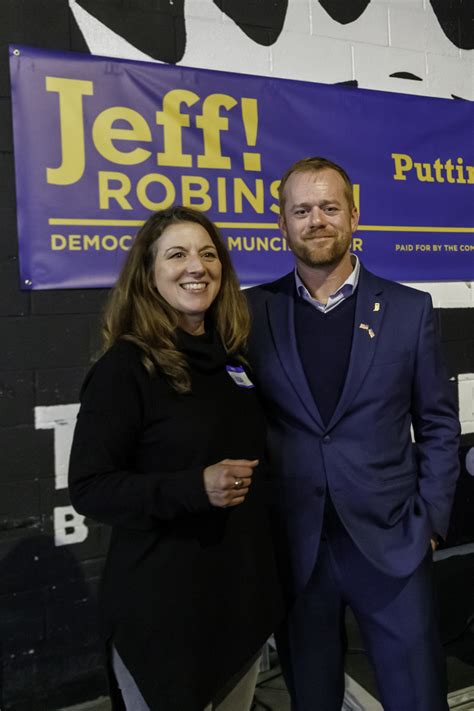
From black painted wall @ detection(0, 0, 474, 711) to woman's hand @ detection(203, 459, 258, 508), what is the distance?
4.11ft

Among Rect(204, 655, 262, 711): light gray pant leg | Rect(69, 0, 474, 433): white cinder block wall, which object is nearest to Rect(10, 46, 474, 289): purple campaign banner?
Rect(69, 0, 474, 433): white cinder block wall

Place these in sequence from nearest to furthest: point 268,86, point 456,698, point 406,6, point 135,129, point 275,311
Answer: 1. point 275,311
2. point 456,698
3. point 135,129
4. point 268,86
5. point 406,6

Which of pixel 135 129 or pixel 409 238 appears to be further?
pixel 409 238

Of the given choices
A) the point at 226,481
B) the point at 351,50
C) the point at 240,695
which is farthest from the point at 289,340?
the point at 351,50

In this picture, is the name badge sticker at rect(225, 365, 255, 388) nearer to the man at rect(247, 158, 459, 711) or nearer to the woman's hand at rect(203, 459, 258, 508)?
the man at rect(247, 158, 459, 711)

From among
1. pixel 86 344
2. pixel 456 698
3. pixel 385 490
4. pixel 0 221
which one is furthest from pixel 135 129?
pixel 456 698

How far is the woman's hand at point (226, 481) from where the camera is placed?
1059mm

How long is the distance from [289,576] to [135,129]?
5.17 ft

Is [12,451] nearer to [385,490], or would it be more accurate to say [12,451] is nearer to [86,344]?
[86,344]

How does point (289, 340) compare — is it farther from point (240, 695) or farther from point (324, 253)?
point (240, 695)

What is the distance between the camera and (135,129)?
222 centimetres

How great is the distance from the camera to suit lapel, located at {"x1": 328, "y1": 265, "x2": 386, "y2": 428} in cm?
138

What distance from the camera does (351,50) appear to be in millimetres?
2602

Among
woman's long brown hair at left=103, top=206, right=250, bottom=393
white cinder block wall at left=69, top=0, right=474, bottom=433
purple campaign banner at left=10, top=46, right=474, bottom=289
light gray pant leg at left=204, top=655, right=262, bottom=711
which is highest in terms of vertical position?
white cinder block wall at left=69, top=0, right=474, bottom=433
